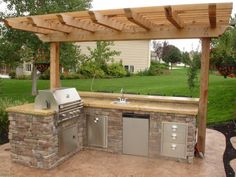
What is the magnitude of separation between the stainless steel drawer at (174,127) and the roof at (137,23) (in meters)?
1.80

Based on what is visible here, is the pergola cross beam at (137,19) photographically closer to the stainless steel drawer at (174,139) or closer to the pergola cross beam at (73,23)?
the pergola cross beam at (73,23)

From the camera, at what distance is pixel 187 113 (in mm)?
5777

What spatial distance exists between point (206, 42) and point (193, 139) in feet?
6.66

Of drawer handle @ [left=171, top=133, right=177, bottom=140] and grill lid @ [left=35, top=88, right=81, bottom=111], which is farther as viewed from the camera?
drawer handle @ [left=171, top=133, right=177, bottom=140]

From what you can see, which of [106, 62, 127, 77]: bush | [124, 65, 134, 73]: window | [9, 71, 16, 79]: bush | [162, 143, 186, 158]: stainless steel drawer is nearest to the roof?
[162, 143, 186, 158]: stainless steel drawer

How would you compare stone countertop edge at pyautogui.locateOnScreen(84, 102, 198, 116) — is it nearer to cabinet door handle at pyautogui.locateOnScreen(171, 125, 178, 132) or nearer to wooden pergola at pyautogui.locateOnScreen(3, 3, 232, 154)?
cabinet door handle at pyautogui.locateOnScreen(171, 125, 178, 132)

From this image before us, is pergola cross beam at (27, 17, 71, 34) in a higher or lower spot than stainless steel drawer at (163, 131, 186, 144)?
higher

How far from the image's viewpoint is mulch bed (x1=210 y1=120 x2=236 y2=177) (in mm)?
5599

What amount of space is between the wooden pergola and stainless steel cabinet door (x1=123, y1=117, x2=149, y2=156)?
1.21m

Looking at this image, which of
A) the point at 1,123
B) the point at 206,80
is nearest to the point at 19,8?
the point at 1,123

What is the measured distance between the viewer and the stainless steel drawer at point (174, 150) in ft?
19.6

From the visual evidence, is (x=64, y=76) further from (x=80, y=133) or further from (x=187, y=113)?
(x=187, y=113)

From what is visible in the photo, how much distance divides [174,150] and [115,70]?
18.7 m

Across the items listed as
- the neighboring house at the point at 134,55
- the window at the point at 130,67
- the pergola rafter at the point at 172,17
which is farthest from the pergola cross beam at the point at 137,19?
the window at the point at 130,67
